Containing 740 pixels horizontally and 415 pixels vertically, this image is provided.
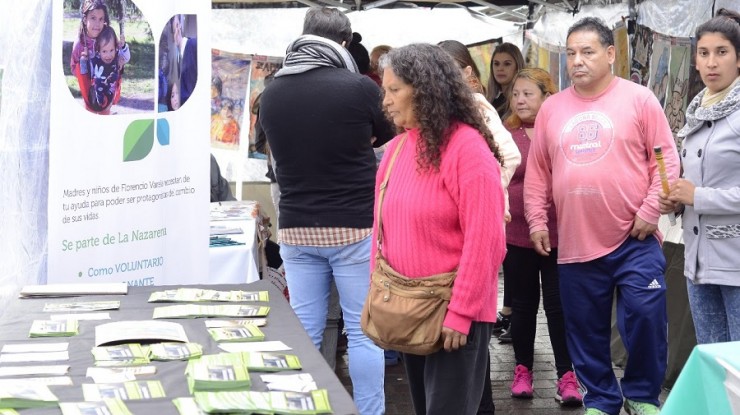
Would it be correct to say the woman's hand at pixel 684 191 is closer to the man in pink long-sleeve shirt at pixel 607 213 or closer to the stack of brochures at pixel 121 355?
the man in pink long-sleeve shirt at pixel 607 213

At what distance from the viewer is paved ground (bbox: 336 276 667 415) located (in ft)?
17.9

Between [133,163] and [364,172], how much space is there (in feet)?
3.20

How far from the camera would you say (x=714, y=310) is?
13.6 ft

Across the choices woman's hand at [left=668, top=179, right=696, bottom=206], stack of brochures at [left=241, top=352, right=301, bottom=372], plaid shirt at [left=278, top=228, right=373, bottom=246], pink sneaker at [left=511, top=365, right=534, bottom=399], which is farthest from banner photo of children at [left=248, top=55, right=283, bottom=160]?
stack of brochures at [left=241, top=352, right=301, bottom=372]

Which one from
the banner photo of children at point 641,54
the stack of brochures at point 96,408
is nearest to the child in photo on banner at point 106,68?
the stack of brochures at point 96,408

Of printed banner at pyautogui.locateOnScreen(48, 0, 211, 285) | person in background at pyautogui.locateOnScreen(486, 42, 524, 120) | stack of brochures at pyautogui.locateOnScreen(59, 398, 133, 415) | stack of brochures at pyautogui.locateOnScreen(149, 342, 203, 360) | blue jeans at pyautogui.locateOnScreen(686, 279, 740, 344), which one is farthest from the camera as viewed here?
person in background at pyautogui.locateOnScreen(486, 42, 524, 120)

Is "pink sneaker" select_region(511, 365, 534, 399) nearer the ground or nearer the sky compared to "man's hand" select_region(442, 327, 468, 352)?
nearer the ground

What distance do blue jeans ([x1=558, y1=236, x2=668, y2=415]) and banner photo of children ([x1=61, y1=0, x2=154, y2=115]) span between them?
205 centimetres

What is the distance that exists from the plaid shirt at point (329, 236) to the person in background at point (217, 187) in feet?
10.7

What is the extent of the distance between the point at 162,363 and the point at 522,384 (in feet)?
11.1

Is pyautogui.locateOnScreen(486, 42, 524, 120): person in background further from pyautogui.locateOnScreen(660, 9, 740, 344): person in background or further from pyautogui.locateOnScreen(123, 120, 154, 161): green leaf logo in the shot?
pyautogui.locateOnScreen(123, 120, 154, 161): green leaf logo

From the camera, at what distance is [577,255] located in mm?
4637

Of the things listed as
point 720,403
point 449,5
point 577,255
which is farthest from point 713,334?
point 449,5

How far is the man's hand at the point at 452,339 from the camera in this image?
3206mm
